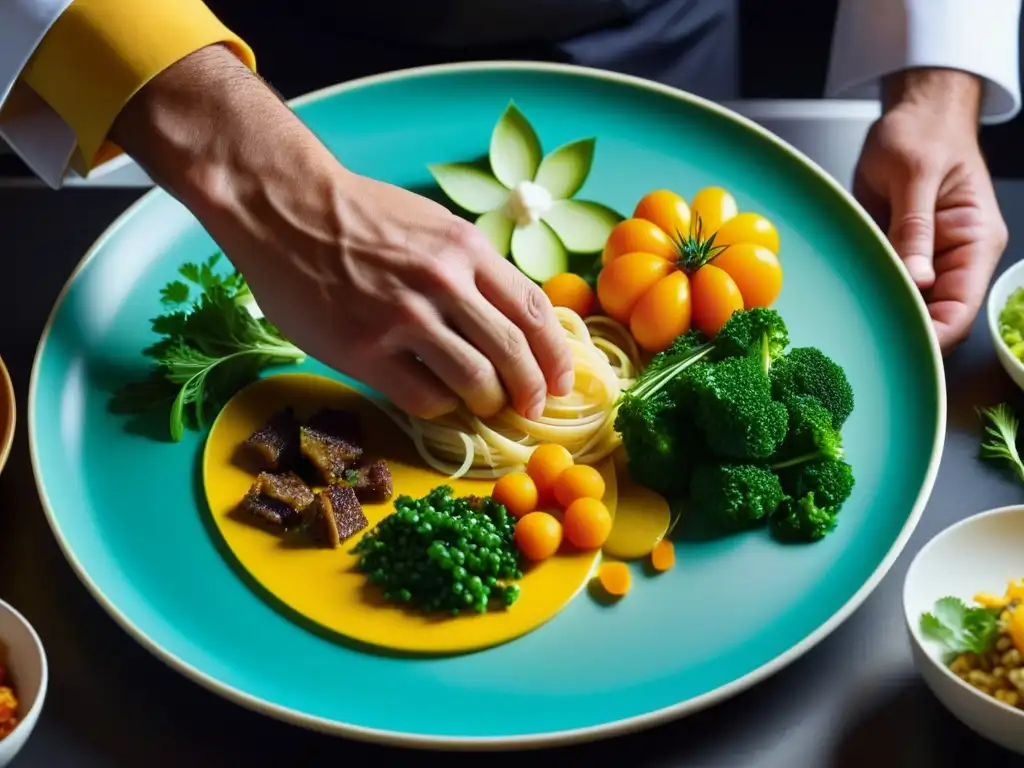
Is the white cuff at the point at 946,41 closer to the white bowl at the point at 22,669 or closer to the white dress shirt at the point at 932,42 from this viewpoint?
the white dress shirt at the point at 932,42

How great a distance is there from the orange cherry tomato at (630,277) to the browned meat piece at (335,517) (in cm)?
64

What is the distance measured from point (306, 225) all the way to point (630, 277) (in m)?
0.62

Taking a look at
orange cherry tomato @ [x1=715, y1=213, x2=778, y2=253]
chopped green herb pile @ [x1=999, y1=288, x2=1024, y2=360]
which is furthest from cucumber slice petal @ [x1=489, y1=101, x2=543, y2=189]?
chopped green herb pile @ [x1=999, y1=288, x2=1024, y2=360]

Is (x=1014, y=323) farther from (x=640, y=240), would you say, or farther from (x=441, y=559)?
(x=441, y=559)

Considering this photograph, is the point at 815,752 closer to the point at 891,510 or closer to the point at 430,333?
the point at 891,510

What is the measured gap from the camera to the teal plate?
169 centimetres

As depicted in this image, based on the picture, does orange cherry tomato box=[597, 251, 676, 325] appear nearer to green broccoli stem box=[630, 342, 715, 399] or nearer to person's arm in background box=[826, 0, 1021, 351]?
green broccoli stem box=[630, 342, 715, 399]

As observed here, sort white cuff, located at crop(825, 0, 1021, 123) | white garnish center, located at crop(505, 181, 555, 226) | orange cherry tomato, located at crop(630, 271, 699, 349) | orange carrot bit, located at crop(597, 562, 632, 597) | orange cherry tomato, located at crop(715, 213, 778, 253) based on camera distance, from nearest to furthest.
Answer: orange carrot bit, located at crop(597, 562, 632, 597), orange cherry tomato, located at crop(630, 271, 699, 349), orange cherry tomato, located at crop(715, 213, 778, 253), white garnish center, located at crop(505, 181, 555, 226), white cuff, located at crop(825, 0, 1021, 123)

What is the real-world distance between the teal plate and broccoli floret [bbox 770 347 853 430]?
0.25 feet

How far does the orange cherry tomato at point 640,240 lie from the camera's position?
2.21 m

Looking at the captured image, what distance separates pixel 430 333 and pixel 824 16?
9.56ft

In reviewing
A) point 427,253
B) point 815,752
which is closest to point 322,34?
point 427,253

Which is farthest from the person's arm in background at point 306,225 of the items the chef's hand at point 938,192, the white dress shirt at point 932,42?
the white dress shirt at point 932,42

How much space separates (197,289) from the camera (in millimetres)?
2295
